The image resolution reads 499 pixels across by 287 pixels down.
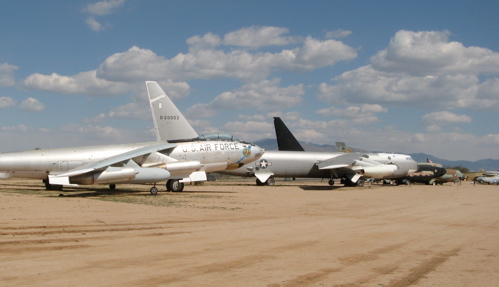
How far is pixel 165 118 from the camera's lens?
31453 millimetres

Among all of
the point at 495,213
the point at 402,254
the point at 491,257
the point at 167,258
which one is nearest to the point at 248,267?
the point at 167,258

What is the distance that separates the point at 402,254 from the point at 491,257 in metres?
1.82

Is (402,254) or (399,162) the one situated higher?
(399,162)

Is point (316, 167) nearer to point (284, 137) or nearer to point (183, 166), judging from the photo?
point (284, 137)

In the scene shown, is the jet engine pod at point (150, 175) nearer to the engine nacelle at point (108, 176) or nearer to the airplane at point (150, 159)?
the airplane at point (150, 159)

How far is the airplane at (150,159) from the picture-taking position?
25992mm

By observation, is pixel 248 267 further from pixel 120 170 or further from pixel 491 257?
pixel 120 170

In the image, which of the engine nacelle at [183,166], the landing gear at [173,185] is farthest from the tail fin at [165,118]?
the landing gear at [173,185]

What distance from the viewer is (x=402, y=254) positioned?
1062 cm

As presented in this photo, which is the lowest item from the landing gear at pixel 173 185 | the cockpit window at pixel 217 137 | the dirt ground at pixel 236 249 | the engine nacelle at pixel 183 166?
the dirt ground at pixel 236 249

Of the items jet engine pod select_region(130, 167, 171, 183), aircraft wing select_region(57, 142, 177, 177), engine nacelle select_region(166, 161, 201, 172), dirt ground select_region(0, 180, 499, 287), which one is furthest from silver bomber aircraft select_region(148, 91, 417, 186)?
dirt ground select_region(0, 180, 499, 287)

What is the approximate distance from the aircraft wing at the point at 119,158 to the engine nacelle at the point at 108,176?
33 centimetres

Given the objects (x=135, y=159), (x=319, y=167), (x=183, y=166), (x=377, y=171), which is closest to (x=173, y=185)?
(x=183, y=166)

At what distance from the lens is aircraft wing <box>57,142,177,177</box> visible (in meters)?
25.1
